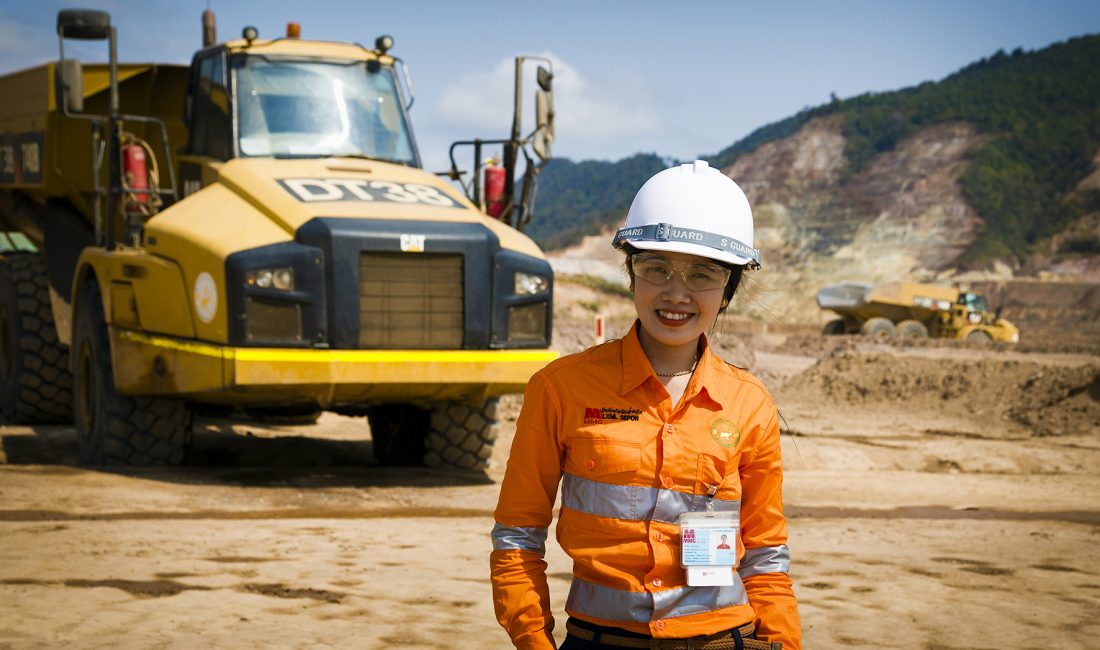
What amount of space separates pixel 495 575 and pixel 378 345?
5.69 meters

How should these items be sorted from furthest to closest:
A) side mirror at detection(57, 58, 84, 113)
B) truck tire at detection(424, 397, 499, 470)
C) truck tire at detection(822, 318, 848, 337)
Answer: truck tire at detection(822, 318, 848, 337), truck tire at detection(424, 397, 499, 470), side mirror at detection(57, 58, 84, 113)

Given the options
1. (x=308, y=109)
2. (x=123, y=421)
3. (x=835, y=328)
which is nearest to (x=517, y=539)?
(x=123, y=421)

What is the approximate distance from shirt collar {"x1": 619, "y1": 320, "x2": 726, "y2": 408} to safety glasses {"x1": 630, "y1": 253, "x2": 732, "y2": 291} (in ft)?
0.40

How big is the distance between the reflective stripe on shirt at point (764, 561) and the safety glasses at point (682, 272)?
0.56 meters

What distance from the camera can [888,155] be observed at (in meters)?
66.1

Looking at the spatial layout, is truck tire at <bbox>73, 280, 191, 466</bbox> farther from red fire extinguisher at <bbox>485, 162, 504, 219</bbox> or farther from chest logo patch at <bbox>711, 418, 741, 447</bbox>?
chest logo patch at <bbox>711, 418, 741, 447</bbox>

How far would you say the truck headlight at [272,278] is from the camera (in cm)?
788

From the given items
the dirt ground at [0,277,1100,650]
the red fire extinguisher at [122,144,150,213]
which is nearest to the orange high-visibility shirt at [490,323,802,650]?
the dirt ground at [0,277,1100,650]

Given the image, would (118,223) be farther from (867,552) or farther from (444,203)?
(867,552)

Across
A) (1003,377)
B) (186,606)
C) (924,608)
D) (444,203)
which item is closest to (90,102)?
(444,203)

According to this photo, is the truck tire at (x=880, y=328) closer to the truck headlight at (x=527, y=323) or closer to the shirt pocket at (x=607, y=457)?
the truck headlight at (x=527, y=323)

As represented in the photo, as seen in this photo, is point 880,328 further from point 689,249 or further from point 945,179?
point 945,179

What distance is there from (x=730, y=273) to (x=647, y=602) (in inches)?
28.1

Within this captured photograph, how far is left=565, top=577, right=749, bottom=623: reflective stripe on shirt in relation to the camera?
8.53 ft
